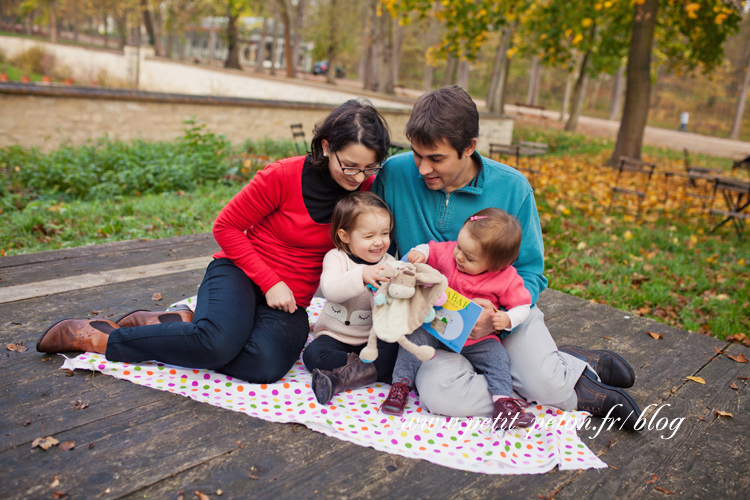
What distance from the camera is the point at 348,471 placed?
1986mm

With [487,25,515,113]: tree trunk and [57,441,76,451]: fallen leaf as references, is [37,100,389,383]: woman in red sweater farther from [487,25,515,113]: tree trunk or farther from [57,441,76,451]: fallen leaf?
[487,25,515,113]: tree trunk

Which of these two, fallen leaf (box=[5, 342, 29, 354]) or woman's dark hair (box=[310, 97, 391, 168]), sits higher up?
woman's dark hair (box=[310, 97, 391, 168])

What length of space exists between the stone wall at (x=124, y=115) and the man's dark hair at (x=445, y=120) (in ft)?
26.2

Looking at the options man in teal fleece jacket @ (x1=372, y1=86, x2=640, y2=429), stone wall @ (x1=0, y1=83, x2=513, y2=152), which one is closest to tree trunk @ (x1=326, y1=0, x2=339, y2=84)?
stone wall @ (x1=0, y1=83, x2=513, y2=152)

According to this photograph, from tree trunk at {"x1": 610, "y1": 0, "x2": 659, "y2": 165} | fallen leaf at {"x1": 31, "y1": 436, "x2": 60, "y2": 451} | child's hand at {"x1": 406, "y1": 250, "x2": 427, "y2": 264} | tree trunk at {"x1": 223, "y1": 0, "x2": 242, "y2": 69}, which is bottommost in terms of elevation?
fallen leaf at {"x1": 31, "y1": 436, "x2": 60, "y2": 451}

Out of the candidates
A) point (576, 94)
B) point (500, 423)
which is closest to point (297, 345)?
point (500, 423)

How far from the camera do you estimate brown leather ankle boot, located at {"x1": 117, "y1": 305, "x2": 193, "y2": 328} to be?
2.82 metres

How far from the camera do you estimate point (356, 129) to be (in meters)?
2.48

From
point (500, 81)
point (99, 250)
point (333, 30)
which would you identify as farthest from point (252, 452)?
point (333, 30)

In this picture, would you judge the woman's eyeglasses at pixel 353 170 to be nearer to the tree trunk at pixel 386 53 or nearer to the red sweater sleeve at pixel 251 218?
the red sweater sleeve at pixel 251 218

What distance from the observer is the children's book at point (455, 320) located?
7.81 ft

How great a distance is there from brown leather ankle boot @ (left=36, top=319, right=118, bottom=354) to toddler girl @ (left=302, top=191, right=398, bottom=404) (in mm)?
1059

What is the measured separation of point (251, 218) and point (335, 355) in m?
0.83

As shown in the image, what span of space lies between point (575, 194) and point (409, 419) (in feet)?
26.6
